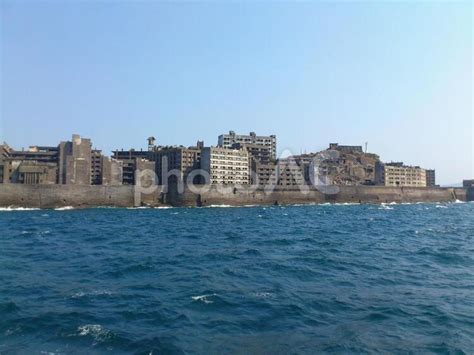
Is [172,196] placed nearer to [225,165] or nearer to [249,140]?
[225,165]

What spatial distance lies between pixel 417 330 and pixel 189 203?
80.6 m

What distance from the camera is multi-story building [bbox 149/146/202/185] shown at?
111 meters

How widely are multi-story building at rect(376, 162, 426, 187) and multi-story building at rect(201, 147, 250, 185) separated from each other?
51039 millimetres

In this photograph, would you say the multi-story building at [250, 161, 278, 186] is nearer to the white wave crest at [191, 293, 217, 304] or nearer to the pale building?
the pale building

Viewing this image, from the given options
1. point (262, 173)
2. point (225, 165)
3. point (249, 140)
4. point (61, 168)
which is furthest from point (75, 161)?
point (249, 140)

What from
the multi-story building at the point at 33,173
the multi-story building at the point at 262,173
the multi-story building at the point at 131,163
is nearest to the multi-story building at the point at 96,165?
the multi-story building at the point at 131,163

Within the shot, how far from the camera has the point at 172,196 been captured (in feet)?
301

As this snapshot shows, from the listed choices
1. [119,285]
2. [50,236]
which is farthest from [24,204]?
[119,285]

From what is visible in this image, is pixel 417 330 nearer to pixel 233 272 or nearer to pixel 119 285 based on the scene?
pixel 233 272

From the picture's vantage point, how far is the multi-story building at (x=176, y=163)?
111 meters

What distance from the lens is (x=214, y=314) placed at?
12617 mm

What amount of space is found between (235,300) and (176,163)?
104 m

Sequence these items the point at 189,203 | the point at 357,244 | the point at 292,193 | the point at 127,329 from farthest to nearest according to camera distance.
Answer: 1. the point at 292,193
2. the point at 189,203
3. the point at 357,244
4. the point at 127,329

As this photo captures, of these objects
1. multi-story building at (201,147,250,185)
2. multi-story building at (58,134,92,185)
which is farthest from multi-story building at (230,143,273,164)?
multi-story building at (58,134,92,185)
